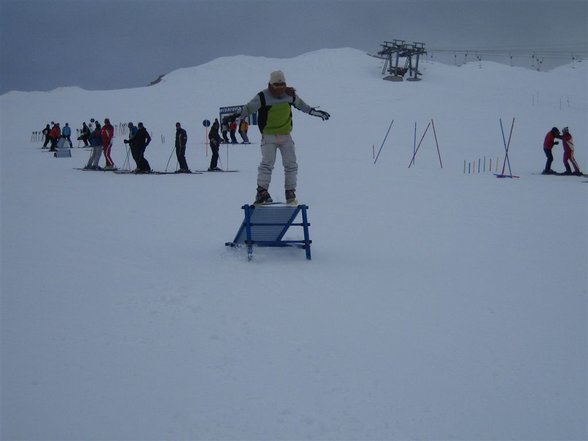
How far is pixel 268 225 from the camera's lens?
6660mm

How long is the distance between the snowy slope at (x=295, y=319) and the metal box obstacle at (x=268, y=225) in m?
0.17

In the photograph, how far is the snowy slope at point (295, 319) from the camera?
11.1ft

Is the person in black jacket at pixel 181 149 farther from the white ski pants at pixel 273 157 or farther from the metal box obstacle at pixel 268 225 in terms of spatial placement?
the metal box obstacle at pixel 268 225

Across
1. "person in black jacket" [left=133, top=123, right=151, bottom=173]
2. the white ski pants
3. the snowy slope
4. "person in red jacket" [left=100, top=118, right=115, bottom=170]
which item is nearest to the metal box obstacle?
the snowy slope

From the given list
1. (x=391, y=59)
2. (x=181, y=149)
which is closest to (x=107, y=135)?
(x=181, y=149)

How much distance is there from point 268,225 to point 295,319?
7.09 ft

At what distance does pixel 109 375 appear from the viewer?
3.60 metres

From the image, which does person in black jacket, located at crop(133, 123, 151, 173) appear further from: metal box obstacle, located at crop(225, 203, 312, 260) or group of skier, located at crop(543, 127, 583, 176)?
group of skier, located at crop(543, 127, 583, 176)

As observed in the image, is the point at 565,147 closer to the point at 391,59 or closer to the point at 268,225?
the point at 268,225

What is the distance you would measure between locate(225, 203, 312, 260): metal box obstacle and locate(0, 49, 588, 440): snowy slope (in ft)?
→ 0.57

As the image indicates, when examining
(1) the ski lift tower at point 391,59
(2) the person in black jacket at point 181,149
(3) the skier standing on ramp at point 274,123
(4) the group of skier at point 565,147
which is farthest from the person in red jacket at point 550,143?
(1) the ski lift tower at point 391,59

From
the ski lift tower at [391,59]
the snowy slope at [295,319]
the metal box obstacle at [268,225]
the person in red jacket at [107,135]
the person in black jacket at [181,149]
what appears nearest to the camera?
the snowy slope at [295,319]

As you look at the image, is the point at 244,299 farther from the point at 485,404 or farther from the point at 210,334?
the point at 485,404

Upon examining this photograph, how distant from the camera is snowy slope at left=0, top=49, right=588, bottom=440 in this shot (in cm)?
337
